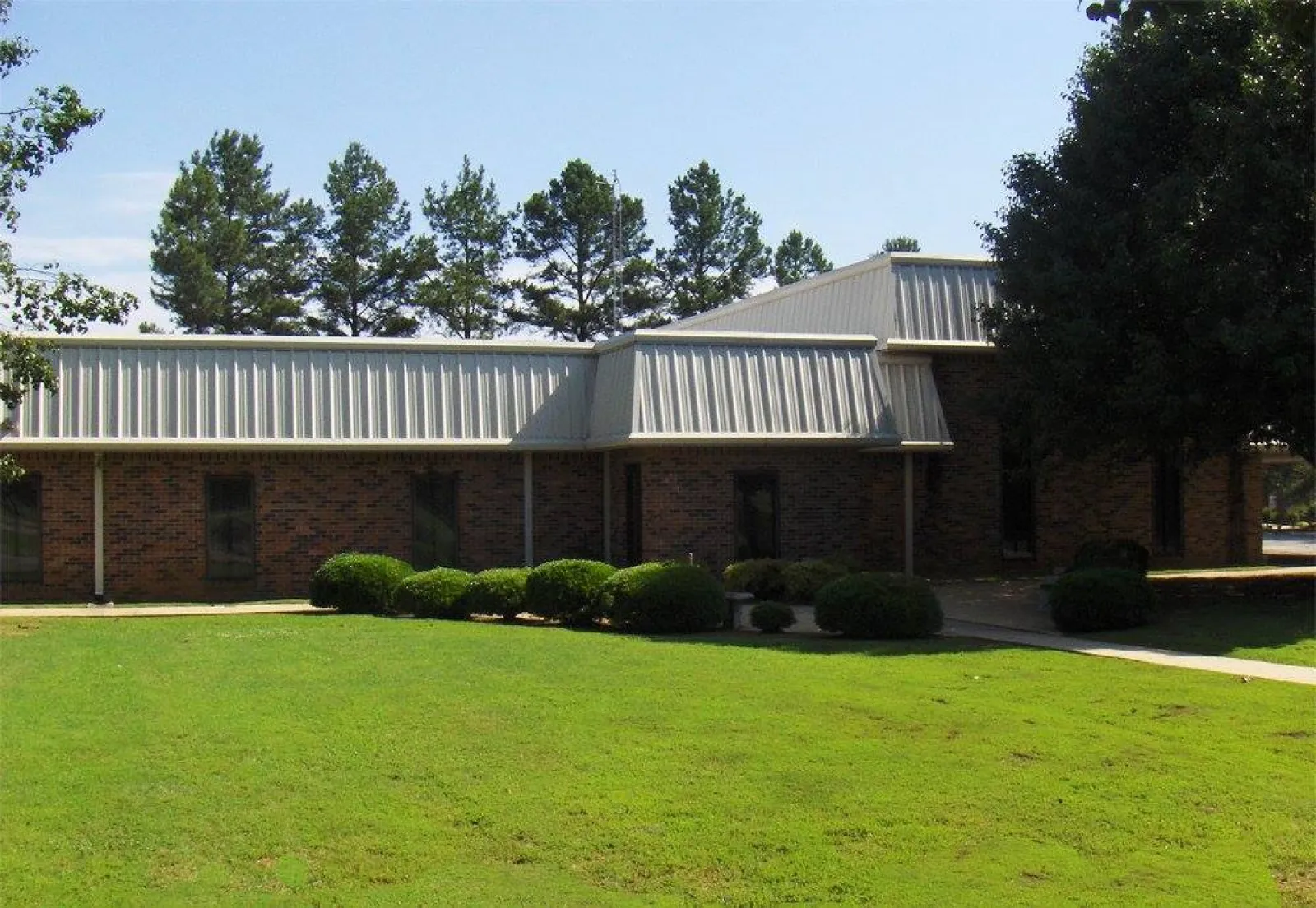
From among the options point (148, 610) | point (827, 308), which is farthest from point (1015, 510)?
point (148, 610)

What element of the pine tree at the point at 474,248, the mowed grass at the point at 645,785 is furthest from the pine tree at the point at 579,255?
the mowed grass at the point at 645,785

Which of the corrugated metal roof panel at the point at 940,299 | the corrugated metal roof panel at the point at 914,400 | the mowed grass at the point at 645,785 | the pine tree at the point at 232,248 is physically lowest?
the mowed grass at the point at 645,785

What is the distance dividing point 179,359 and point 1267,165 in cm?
1710

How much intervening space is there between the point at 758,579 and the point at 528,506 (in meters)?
4.93

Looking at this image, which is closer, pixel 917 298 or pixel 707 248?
pixel 917 298

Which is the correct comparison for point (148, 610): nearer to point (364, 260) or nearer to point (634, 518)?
point (634, 518)

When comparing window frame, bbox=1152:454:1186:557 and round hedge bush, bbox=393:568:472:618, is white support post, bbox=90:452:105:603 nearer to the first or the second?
round hedge bush, bbox=393:568:472:618

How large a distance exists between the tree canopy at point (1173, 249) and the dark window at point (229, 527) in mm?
13080

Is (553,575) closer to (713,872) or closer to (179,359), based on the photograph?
(179,359)

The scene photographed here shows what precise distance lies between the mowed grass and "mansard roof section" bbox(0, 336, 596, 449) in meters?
9.66

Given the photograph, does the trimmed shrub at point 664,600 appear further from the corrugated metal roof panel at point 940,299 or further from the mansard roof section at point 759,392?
the corrugated metal roof panel at point 940,299

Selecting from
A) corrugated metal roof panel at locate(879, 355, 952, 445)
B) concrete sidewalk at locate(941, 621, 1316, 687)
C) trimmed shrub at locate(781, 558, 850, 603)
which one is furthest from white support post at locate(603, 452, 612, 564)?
concrete sidewalk at locate(941, 621, 1316, 687)

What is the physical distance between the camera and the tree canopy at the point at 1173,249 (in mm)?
19188

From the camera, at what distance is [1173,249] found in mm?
19656
